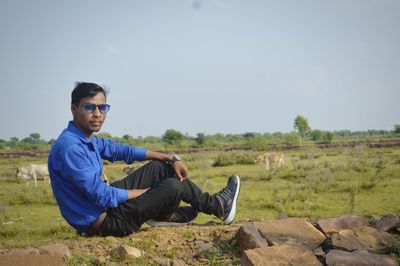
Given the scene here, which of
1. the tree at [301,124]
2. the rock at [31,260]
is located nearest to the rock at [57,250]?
the rock at [31,260]

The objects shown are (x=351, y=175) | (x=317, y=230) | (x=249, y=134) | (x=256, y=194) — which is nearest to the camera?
(x=317, y=230)

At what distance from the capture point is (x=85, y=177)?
3055mm

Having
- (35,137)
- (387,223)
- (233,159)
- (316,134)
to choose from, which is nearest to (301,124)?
(316,134)

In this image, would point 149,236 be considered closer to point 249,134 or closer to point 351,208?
point 351,208

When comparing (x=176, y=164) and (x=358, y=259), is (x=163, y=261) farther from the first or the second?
(x=358, y=259)

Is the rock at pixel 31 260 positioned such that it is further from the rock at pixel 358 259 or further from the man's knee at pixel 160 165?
the rock at pixel 358 259

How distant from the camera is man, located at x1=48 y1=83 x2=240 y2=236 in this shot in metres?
→ 3.11

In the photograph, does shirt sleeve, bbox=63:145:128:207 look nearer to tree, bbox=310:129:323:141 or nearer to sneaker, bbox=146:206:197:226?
sneaker, bbox=146:206:197:226

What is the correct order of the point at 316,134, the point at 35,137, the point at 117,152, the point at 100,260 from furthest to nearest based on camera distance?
the point at 35,137 < the point at 316,134 < the point at 117,152 < the point at 100,260

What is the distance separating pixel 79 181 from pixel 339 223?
2.51 m

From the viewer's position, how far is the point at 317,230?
3.34m

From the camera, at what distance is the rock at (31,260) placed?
276 centimetres

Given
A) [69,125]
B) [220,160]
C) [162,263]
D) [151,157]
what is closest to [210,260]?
[162,263]

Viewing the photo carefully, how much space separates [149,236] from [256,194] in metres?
8.27
